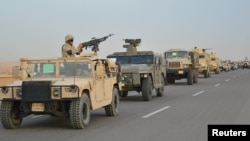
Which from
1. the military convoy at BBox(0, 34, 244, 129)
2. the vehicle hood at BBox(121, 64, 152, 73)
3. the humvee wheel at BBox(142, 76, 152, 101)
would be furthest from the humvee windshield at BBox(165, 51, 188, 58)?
the military convoy at BBox(0, 34, 244, 129)

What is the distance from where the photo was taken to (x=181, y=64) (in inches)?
1168

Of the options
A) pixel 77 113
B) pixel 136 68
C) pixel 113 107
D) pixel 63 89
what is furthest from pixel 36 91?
pixel 136 68

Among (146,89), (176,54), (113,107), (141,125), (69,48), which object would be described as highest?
(176,54)

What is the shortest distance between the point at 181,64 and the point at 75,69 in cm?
1942

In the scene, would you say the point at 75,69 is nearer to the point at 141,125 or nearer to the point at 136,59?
the point at 141,125

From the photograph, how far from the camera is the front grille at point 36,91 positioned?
9.64 metres

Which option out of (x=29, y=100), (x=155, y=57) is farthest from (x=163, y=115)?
(x=155, y=57)

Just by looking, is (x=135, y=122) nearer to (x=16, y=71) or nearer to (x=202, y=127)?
(x=202, y=127)

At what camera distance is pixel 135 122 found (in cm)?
1098

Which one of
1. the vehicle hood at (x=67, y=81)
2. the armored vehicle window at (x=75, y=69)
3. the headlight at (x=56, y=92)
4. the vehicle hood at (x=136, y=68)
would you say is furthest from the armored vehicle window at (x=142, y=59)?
the headlight at (x=56, y=92)

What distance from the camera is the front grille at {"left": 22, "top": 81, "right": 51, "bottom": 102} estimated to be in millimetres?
9641

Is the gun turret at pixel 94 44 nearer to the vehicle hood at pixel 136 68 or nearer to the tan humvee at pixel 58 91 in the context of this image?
the tan humvee at pixel 58 91

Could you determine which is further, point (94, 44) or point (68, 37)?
point (94, 44)

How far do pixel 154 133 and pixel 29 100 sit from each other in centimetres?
281
